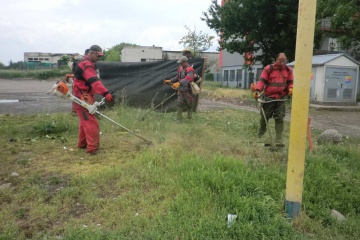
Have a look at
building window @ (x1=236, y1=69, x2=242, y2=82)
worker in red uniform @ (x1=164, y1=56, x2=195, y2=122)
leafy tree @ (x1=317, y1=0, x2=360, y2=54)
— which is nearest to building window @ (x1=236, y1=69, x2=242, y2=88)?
building window @ (x1=236, y1=69, x2=242, y2=82)

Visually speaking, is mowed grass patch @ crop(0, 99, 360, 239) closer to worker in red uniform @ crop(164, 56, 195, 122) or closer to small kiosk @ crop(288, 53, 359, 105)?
worker in red uniform @ crop(164, 56, 195, 122)

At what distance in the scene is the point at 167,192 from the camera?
3648mm

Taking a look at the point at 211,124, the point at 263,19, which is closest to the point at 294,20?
the point at 263,19

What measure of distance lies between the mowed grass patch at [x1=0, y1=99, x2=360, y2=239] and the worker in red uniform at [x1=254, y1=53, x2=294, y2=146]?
95cm

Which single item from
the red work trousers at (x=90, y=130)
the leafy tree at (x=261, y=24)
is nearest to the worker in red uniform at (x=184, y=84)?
the red work trousers at (x=90, y=130)

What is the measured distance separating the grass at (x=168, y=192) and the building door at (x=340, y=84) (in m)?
9.58

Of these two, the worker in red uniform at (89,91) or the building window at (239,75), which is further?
the building window at (239,75)

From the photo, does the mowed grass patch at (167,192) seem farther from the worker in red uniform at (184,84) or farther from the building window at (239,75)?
the building window at (239,75)

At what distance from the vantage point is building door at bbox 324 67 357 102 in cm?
1418

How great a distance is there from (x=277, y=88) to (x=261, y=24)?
13.4 meters

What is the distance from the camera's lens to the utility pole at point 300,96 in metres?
2.96

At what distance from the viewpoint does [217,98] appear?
17859 millimetres

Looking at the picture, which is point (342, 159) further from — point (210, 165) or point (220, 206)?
point (220, 206)

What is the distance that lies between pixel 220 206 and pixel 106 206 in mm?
1191
